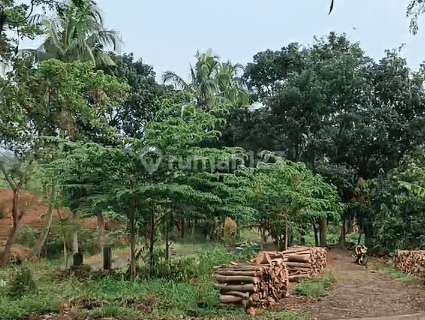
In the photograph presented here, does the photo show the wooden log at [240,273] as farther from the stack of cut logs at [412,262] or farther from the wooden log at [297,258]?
the stack of cut logs at [412,262]

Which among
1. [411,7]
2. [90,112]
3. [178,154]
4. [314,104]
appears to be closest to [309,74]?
[314,104]

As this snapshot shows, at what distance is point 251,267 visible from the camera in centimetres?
907

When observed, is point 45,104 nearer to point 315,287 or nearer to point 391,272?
point 315,287

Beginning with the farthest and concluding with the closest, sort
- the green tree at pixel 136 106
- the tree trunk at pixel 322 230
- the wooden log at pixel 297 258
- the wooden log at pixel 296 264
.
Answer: the green tree at pixel 136 106
the tree trunk at pixel 322 230
the wooden log at pixel 297 258
the wooden log at pixel 296 264

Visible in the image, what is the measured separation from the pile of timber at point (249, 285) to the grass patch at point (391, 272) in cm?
485

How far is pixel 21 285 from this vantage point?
8.66 m

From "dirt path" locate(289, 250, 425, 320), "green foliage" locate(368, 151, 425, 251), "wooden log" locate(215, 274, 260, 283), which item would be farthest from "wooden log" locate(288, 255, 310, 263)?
"green foliage" locate(368, 151, 425, 251)

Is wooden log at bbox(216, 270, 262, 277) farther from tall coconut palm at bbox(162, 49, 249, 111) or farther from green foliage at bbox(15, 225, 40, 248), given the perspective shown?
tall coconut palm at bbox(162, 49, 249, 111)

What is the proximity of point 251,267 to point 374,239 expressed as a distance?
1423 centimetres

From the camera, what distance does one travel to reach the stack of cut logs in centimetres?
1382

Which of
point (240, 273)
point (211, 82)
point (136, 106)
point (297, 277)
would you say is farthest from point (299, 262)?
point (211, 82)

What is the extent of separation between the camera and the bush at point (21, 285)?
28.1ft

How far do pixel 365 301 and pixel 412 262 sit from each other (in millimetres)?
5738

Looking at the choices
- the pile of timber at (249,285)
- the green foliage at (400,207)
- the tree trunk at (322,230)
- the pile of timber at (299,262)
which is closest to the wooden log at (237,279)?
the pile of timber at (249,285)
